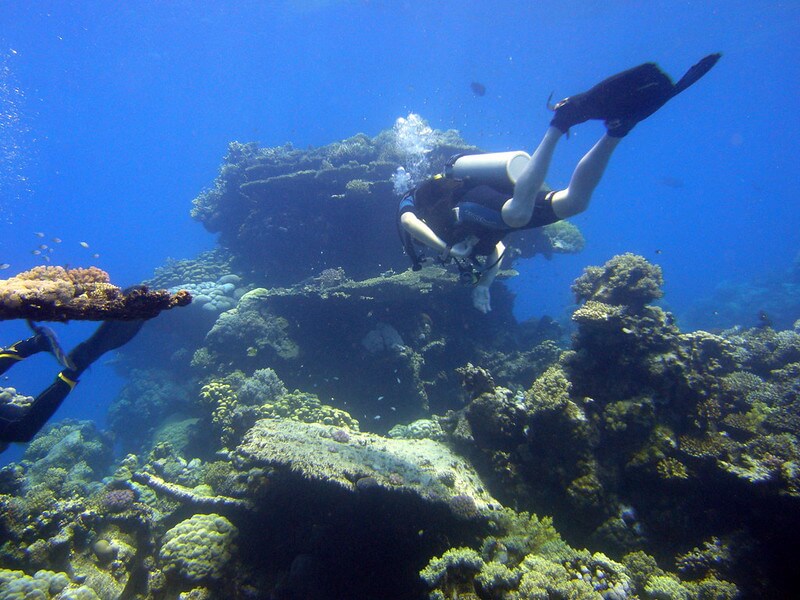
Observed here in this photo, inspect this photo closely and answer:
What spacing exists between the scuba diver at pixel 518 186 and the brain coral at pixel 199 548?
4.98 meters

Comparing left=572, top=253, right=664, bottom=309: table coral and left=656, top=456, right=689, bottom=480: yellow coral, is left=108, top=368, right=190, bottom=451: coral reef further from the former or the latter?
left=656, top=456, right=689, bottom=480: yellow coral

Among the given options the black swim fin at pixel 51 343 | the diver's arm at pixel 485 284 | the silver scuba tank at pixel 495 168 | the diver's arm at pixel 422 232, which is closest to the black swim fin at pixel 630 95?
the silver scuba tank at pixel 495 168

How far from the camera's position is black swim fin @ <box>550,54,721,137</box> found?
11.8ft

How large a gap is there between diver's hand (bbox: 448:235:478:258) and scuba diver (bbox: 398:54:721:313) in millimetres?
15

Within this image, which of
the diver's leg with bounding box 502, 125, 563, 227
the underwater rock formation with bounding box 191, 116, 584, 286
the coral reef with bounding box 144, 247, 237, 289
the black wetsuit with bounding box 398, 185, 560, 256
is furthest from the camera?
the coral reef with bounding box 144, 247, 237, 289

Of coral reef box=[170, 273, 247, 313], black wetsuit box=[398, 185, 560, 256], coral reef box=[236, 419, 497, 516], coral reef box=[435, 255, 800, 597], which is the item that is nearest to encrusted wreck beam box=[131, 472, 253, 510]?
coral reef box=[236, 419, 497, 516]

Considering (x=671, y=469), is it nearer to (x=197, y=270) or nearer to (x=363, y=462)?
(x=363, y=462)

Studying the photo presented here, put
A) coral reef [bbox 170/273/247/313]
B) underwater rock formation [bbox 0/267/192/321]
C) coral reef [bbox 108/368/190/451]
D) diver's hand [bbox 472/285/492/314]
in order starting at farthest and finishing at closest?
coral reef [bbox 108/368/190/451] < coral reef [bbox 170/273/247/313] < diver's hand [bbox 472/285/492/314] < underwater rock formation [bbox 0/267/192/321]

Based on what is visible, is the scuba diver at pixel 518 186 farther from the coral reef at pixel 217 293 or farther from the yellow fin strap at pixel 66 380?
the coral reef at pixel 217 293

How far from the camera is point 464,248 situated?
5559 mm

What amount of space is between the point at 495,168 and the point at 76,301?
5.09 meters

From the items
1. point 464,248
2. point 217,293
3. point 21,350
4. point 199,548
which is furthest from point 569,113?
point 217,293

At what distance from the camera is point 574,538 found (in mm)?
5656

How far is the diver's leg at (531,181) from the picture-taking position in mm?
4180
